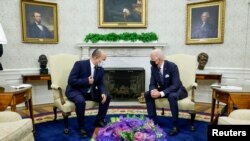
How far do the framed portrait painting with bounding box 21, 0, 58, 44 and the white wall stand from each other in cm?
13

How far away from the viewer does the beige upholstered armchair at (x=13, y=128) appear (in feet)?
6.48

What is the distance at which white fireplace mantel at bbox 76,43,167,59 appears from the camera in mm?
5586

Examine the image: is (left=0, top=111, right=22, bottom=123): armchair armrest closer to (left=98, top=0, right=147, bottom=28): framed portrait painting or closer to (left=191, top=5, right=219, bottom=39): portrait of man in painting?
(left=98, top=0, right=147, bottom=28): framed portrait painting

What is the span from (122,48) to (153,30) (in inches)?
39.4

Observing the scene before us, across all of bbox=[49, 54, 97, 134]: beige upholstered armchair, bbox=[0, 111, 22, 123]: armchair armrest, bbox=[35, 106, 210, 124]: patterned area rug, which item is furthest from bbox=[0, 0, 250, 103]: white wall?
bbox=[0, 111, 22, 123]: armchair armrest

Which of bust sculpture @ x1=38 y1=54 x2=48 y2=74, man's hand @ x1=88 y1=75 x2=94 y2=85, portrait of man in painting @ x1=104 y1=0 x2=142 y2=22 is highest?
portrait of man in painting @ x1=104 y1=0 x2=142 y2=22

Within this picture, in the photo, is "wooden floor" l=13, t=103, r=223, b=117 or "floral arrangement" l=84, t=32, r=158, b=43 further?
"floral arrangement" l=84, t=32, r=158, b=43

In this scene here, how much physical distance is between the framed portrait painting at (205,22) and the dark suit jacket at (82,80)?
10.1 feet

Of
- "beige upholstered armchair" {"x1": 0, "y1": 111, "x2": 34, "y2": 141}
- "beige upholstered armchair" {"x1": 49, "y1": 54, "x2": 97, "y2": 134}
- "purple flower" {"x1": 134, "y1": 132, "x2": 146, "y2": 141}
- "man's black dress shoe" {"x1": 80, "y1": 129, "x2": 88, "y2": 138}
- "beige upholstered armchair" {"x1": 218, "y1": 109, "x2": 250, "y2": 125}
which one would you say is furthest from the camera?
"beige upholstered armchair" {"x1": 49, "y1": 54, "x2": 97, "y2": 134}

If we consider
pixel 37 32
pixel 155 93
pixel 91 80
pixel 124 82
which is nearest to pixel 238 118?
pixel 155 93

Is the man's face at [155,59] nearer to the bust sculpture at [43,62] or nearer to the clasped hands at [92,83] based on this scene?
the clasped hands at [92,83]

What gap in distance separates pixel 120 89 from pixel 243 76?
9.78 ft

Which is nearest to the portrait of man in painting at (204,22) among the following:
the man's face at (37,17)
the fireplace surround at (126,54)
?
the fireplace surround at (126,54)

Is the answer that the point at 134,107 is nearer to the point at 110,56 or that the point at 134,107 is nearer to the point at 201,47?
the point at 110,56
